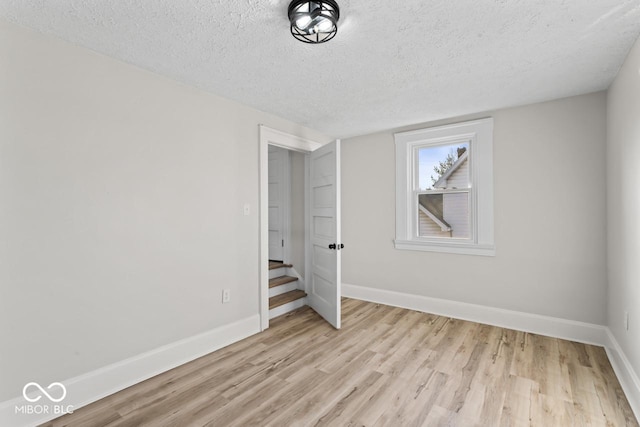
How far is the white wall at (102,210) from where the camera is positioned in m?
1.76

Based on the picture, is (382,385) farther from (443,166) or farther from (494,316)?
(443,166)

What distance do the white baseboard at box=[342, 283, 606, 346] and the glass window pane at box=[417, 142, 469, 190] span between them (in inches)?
54.4

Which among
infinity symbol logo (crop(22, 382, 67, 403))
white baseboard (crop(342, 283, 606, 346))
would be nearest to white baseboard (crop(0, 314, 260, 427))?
infinity symbol logo (crop(22, 382, 67, 403))

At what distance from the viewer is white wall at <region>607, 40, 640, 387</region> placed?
6.34 ft

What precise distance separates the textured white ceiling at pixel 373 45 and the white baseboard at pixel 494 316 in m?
2.14

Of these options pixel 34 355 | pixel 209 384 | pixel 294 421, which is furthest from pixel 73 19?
pixel 294 421

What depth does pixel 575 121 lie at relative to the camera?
2850 mm

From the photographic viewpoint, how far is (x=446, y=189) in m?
3.63

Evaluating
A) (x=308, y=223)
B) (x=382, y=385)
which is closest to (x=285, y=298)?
(x=308, y=223)

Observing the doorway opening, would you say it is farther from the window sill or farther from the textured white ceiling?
the window sill

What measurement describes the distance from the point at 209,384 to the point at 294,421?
75 centimetres

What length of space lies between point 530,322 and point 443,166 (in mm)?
1876

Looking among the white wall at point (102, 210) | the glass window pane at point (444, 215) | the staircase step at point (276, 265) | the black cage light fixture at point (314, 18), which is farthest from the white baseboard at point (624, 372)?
the staircase step at point (276, 265)

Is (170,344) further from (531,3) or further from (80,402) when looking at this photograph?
(531,3)
